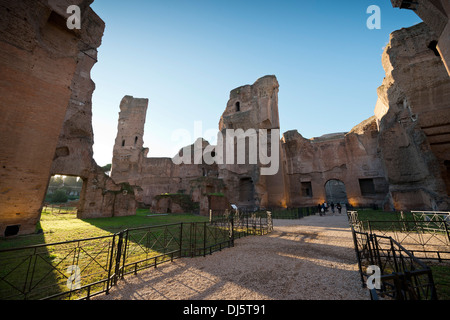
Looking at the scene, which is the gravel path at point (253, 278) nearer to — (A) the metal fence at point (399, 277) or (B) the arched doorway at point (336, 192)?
(A) the metal fence at point (399, 277)

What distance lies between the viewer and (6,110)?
280 inches

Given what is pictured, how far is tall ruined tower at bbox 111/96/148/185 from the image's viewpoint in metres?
30.8

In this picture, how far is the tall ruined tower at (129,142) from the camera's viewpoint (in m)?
30.8

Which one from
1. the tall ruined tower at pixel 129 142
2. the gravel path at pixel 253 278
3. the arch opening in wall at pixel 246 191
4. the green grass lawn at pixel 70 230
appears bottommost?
the gravel path at pixel 253 278

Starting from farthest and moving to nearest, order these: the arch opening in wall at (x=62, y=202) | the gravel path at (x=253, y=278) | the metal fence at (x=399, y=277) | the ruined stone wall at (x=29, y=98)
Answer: the arch opening in wall at (x=62, y=202) < the ruined stone wall at (x=29, y=98) < the gravel path at (x=253, y=278) < the metal fence at (x=399, y=277)

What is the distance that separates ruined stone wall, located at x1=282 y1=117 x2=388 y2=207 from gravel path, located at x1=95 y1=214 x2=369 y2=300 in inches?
804

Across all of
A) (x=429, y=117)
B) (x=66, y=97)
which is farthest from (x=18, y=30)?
(x=429, y=117)

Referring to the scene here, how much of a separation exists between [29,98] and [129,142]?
2483cm

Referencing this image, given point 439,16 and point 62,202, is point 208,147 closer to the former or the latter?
point 62,202

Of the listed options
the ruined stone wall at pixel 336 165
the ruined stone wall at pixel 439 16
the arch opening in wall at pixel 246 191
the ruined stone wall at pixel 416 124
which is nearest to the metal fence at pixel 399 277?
the ruined stone wall at pixel 439 16

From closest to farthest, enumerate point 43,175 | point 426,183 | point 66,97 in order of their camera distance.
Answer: point 43,175 < point 66,97 < point 426,183

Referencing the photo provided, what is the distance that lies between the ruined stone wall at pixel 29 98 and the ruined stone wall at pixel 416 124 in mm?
21793

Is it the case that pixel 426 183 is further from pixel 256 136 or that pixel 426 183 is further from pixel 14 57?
pixel 14 57

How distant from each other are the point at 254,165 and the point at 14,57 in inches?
780
